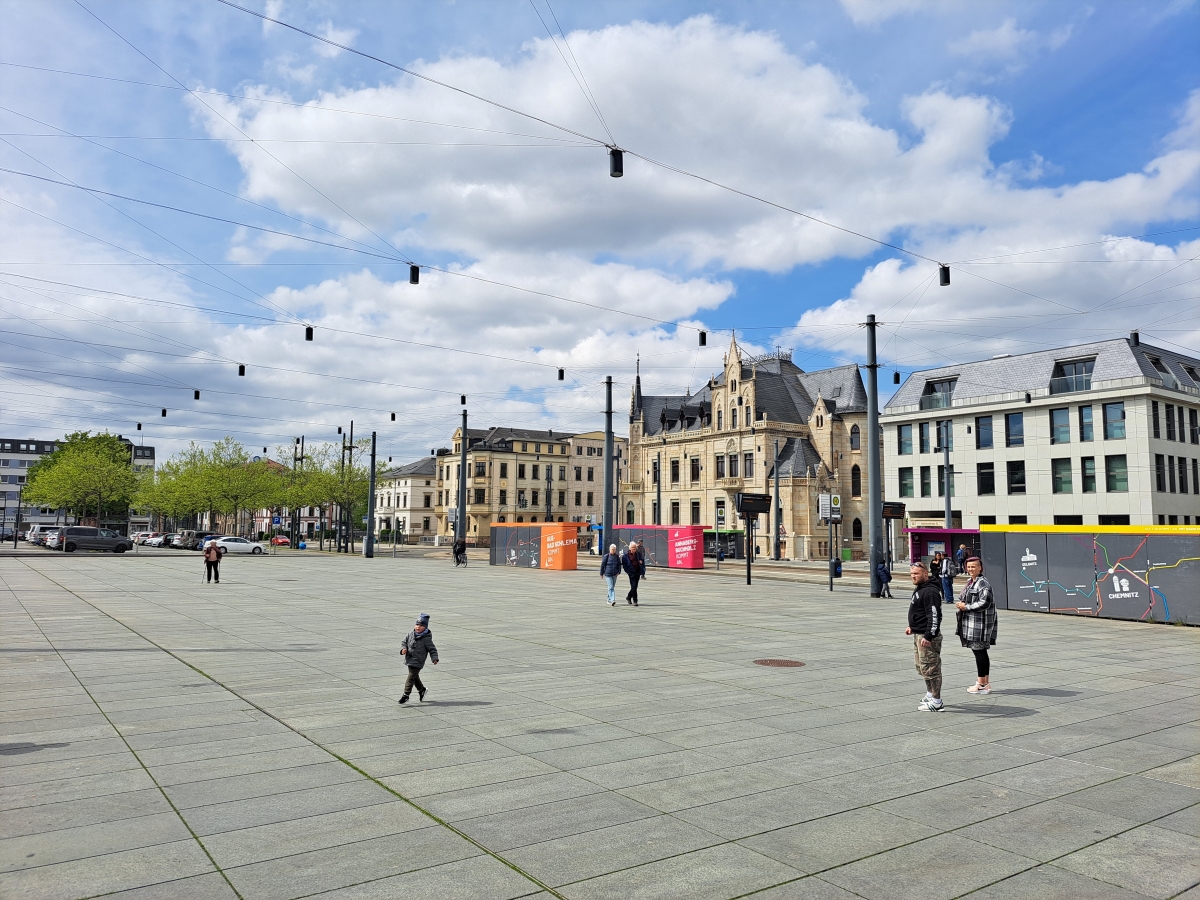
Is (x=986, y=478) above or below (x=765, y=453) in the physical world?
below

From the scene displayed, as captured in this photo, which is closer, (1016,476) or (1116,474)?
(1116,474)

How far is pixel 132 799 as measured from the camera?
6.23 meters

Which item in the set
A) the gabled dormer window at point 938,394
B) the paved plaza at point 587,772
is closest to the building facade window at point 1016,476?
the gabled dormer window at point 938,394

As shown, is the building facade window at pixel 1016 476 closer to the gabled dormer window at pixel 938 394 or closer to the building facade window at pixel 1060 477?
the building facade window at pixel 1060 477

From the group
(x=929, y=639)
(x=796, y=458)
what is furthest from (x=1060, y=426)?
(x=929, y=639)

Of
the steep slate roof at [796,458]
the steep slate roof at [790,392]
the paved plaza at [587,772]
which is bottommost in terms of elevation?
the paved plaza at [587,772]

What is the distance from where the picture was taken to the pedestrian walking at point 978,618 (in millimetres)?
10398

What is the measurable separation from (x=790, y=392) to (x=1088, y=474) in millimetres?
36238

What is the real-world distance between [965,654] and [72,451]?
326ft

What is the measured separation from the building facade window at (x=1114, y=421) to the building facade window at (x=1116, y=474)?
4.13 feet

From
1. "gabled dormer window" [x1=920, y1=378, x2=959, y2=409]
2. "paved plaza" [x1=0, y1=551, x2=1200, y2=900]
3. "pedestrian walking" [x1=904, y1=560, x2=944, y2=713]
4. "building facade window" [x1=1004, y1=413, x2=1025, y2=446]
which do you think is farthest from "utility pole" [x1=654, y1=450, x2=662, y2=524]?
"pedestrian walking" [x1=904, y1=560, x2=944, y2=713]

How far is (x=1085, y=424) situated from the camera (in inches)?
2085

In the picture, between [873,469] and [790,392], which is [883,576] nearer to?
[873,469]

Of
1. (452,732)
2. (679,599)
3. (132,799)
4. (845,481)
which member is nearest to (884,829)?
(452,732)
